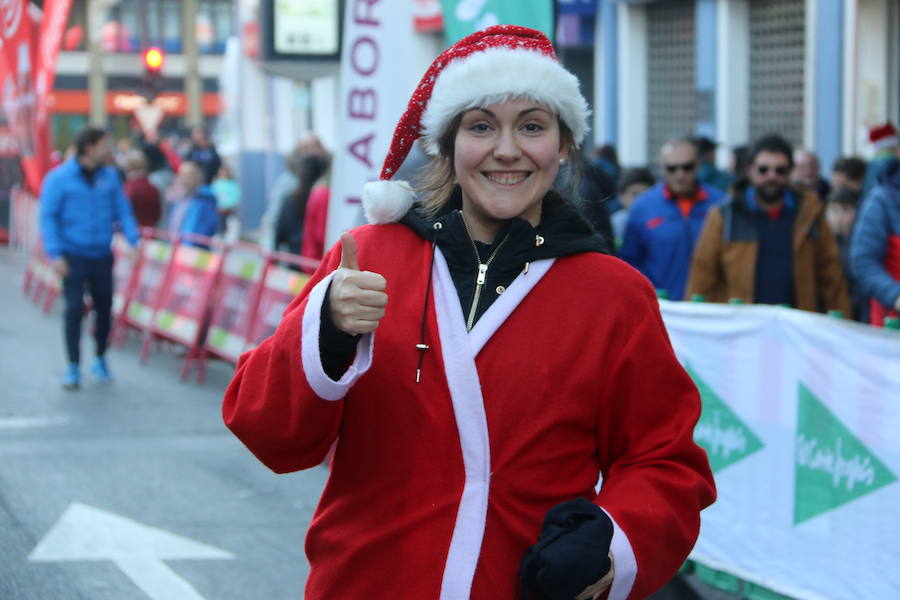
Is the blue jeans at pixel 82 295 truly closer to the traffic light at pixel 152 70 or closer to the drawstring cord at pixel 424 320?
the drawstring cord at pixel 424 320

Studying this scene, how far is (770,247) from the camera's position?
7754mm

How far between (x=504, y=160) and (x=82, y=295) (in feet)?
29.8

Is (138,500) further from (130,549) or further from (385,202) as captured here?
(385,202)

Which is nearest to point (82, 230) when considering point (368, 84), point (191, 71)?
point (368, 84)

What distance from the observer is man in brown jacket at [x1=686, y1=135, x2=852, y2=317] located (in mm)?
7730

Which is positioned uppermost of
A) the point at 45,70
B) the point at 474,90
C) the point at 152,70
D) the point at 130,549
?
the point at 152,70

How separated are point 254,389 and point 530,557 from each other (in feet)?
1.90

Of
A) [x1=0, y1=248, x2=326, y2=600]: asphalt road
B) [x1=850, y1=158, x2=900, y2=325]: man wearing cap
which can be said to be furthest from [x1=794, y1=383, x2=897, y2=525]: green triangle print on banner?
[x1=0, y1=248, x2=326, y2=600]: asphalt road

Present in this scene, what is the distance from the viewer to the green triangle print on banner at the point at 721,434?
591cm

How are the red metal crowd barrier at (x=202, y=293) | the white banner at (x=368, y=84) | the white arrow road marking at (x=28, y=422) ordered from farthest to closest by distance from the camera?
the red metal crowd barrier at (x=202, y=293)
the white arrow road marking at (x=28, y=422)
the white banner at (x=368, y=84)

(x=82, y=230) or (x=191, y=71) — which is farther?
(x=191, y=71)

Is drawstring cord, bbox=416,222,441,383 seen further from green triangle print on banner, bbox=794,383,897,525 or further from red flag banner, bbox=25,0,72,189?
red flag banner, bbox=25,0,72,189

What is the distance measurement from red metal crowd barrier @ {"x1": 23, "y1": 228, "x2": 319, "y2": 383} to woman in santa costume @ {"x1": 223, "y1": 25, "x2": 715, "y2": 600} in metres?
7.12

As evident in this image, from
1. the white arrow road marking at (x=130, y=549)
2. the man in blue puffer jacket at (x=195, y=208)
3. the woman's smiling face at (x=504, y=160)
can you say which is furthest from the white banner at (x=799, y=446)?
the man in blue puffer jacket at (x=195, y=208)
